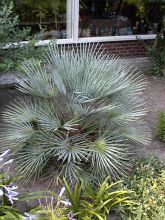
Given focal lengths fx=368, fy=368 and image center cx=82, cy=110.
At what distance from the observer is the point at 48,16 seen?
7457 mm

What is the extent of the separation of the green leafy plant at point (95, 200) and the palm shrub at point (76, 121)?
176mm

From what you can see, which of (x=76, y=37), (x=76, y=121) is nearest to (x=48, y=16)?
(x=76, y=37)

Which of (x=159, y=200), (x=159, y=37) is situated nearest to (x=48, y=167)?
(x=159, y=200)

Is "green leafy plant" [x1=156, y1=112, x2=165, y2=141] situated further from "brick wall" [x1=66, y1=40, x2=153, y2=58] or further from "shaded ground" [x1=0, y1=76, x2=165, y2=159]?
"brick wall" [x1=66, y1=40, x2=153, y2=58]

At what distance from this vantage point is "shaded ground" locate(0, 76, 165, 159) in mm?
4505

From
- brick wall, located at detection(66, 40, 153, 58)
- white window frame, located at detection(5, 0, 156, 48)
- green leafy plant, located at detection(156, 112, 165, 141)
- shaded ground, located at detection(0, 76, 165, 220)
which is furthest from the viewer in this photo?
brick wall, located at detection(66, 40, 153, 58)

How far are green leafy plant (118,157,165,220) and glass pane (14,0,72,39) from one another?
13.5ft

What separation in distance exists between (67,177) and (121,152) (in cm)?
62

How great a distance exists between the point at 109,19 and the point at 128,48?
0.77 metres

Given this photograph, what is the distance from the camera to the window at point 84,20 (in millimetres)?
7281

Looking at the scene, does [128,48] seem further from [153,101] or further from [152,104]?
[152,104]

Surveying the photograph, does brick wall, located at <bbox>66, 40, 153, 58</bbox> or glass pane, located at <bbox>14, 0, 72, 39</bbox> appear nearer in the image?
glass pane, located at <bbox>14, 0, 72, 39</bbox>

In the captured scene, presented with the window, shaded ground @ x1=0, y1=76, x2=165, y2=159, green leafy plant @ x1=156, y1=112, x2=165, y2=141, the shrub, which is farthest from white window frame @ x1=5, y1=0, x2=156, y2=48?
green leafy plant @ x1=156, y1=112, x2=165, y2=141

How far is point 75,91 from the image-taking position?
390 centimetres
